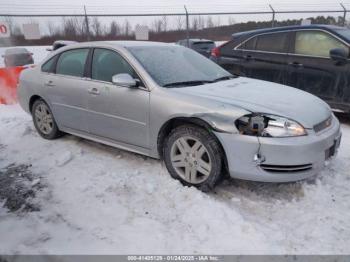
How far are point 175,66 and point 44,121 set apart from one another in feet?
7.79

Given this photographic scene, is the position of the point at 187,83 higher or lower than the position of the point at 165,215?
higher

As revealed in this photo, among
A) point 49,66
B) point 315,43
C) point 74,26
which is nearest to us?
point 49,66

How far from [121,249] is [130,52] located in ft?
7.75

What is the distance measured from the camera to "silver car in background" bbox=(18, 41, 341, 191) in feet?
10.8

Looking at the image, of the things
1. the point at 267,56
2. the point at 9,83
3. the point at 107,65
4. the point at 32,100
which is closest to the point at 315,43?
the point at 267,56

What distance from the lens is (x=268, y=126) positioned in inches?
130

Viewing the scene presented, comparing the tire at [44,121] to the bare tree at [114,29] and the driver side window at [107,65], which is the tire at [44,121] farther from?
the bare tree at [114,29]

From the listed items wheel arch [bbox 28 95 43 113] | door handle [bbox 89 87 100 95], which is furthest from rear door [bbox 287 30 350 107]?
wheel arch [bbox 28 95 43 113]

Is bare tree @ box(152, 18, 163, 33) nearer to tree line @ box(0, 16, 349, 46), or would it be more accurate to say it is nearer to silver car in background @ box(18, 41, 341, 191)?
tree line @ box(0, 16, 349, 46)

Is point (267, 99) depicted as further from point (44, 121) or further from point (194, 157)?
point (44, 121)

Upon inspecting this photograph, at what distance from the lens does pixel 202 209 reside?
10.9 feet

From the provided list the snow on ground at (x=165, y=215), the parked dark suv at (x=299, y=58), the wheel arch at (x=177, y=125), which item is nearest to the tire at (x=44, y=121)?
the snow on ground at (x=165, y=215)

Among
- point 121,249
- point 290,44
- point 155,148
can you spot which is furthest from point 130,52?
point 290,44

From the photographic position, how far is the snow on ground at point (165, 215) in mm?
2871
